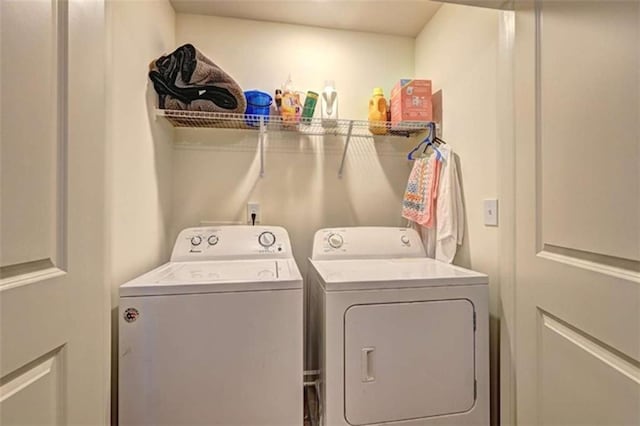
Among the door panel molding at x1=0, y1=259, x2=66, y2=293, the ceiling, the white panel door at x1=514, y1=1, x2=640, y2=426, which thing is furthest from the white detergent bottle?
the door panel molding at x1=0, y1=259, x2=66, y2=293

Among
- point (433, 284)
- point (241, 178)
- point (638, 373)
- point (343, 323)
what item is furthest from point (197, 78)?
point (638, 373)

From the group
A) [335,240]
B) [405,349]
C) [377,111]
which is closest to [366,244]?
[335,240]

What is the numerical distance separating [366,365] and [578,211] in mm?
888

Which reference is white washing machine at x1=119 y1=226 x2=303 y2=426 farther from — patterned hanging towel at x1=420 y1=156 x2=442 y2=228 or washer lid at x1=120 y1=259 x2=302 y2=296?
patterned hanging towel at x1=420 y1=156 x2=442 y2=228

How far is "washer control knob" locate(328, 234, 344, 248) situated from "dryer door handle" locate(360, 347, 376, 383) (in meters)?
0.70

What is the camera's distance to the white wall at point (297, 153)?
198cm

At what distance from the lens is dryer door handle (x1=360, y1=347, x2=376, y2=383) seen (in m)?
1.19

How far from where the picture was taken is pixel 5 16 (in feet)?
1.67

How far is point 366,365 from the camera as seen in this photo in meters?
1.20

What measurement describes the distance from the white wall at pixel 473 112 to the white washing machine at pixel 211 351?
936mm

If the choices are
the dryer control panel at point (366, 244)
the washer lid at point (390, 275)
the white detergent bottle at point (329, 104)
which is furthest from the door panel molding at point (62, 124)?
the white detergent bottle at point (329, 104)

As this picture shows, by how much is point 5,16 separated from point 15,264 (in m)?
0.43

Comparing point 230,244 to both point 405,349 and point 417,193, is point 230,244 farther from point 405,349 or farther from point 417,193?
point 417,193

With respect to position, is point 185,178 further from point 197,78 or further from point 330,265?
point 330,265
